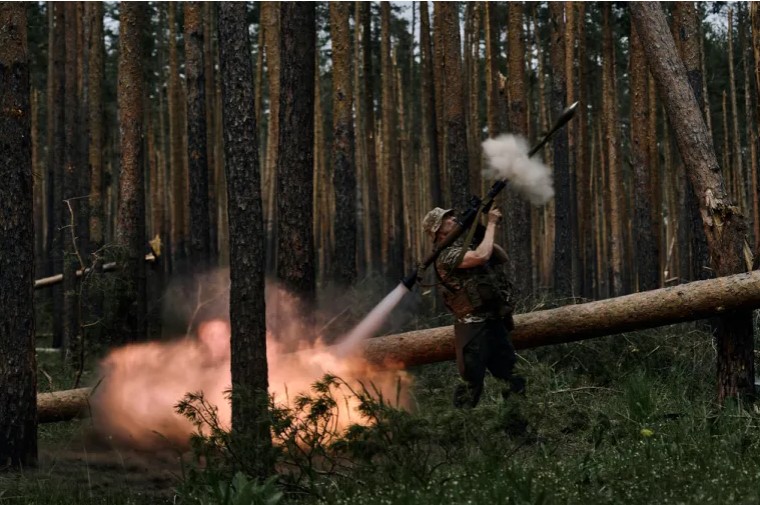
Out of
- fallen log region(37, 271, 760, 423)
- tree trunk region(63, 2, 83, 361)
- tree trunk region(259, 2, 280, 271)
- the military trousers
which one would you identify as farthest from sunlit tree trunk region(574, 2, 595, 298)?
the military trousers

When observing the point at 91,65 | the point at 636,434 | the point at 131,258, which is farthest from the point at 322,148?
the point at 636,434

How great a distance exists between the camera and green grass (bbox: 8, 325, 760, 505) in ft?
14.9

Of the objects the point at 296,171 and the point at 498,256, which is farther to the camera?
the point at 296,171

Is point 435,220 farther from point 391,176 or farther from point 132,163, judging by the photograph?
point 391,176

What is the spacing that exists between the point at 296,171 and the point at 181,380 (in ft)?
9.48

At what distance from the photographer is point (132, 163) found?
461 inches

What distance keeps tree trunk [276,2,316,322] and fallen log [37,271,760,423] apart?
4.81 ft

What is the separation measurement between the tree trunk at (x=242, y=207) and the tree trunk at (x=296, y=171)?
3.35 metres

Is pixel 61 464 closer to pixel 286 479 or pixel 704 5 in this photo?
pixel 286 479

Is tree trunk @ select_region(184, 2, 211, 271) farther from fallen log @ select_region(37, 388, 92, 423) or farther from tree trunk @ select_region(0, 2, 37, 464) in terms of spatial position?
tree trunk @ select_region(0, 2, 37, 464)

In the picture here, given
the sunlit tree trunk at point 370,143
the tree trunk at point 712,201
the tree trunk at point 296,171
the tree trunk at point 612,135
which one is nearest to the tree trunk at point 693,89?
the tree trunk at point 712,201

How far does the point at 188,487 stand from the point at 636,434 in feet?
11.2

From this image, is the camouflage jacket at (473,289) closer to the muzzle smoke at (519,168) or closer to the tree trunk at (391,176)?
the muzzle smoke at (519,168)

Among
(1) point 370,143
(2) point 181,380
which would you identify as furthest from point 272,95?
(2) point 181,380
